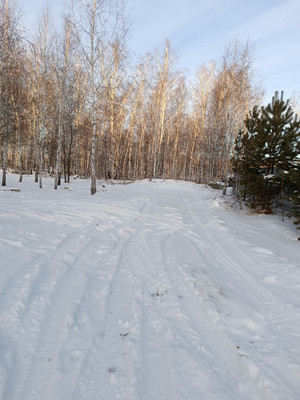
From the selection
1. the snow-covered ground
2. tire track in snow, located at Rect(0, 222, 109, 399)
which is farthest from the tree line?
tire track in snow, located at Rect(0, 222, 109, 399)

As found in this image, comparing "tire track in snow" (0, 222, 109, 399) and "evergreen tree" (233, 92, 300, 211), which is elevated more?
"evergreen tree" (233, 92, 300, 211)

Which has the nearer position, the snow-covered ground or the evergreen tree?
the snow-covered ground

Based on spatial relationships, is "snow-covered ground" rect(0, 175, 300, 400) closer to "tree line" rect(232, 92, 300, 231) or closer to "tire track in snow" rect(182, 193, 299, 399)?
"tire track in snow" rect(182, 193, 299, 399)

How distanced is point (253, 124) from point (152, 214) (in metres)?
6.89

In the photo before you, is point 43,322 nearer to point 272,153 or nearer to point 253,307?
point 253,307

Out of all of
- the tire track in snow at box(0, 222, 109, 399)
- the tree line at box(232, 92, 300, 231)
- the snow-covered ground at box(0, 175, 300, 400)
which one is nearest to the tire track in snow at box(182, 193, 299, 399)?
the snow-covered ground at box(0, 175, 300, 400)

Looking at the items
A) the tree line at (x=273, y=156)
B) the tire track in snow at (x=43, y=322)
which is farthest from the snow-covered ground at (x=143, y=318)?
the tree line at (x=273, y=156)

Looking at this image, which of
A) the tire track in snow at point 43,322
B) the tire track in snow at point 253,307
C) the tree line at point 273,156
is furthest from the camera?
the tree line at point 273,156

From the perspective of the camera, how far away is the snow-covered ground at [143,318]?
Result: 1.69m

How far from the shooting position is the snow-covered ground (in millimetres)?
1686

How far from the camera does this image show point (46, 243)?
412cm

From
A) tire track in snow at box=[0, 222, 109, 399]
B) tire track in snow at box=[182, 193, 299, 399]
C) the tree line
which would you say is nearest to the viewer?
tire track in snow at box=[0, 222, 109, 399]

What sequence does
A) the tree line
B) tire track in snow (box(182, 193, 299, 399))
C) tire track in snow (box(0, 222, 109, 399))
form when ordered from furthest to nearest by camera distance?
the tree line < tire track in snow (box(182, 193, 299, 399)) < tire track in snow (box(0, 222, 109, 399))

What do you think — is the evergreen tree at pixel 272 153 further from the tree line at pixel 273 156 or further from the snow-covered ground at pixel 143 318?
the snow-covered ground at pixel 143 318
